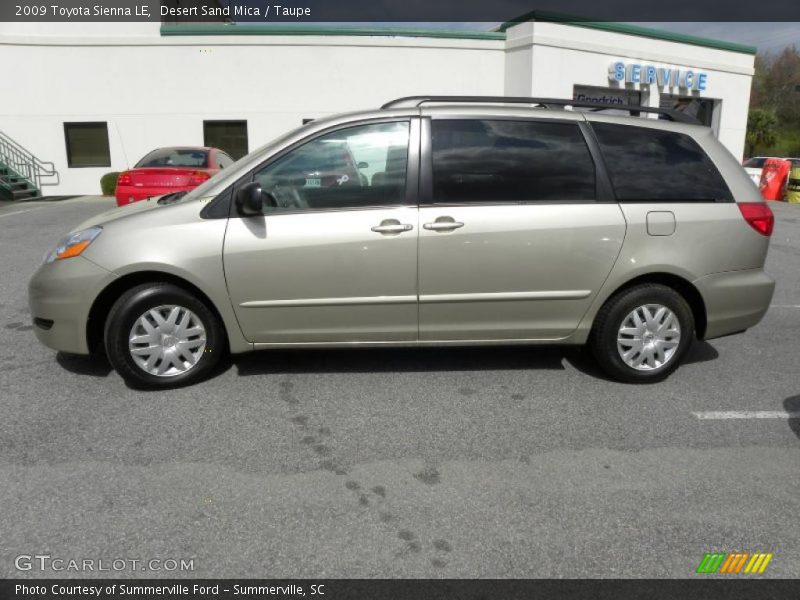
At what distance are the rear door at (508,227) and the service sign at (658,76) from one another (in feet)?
58.9

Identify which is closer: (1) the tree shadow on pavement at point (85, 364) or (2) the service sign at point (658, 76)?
(1) the tree shadow on pavement at point (85, 364)

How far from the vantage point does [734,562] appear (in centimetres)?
249

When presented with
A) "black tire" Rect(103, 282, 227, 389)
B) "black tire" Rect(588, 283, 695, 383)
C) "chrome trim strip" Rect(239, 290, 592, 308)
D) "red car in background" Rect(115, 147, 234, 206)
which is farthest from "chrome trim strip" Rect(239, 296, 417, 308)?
"red car in background" Rect(115, 147, 234, 206)

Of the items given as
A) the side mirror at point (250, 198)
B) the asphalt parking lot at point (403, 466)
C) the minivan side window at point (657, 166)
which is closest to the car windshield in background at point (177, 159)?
the asphalt parking lot at point (403, 466)

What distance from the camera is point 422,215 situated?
3.90 m

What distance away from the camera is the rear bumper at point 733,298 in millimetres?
4203

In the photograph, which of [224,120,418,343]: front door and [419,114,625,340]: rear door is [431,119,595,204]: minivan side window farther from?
[224,120,418,343]: front door

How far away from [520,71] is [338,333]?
55.8 feet

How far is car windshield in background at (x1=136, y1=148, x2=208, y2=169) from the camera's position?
10086mm

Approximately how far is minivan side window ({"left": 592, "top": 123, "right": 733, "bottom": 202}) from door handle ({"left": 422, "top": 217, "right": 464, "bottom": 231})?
1127 mm

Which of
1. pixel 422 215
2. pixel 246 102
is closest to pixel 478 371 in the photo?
pixel 422 215

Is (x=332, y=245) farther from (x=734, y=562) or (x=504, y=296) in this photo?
(x=734, y=562)

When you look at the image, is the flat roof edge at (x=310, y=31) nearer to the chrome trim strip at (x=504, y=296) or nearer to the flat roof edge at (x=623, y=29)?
the flat roof edge at (x=623, y=29)
